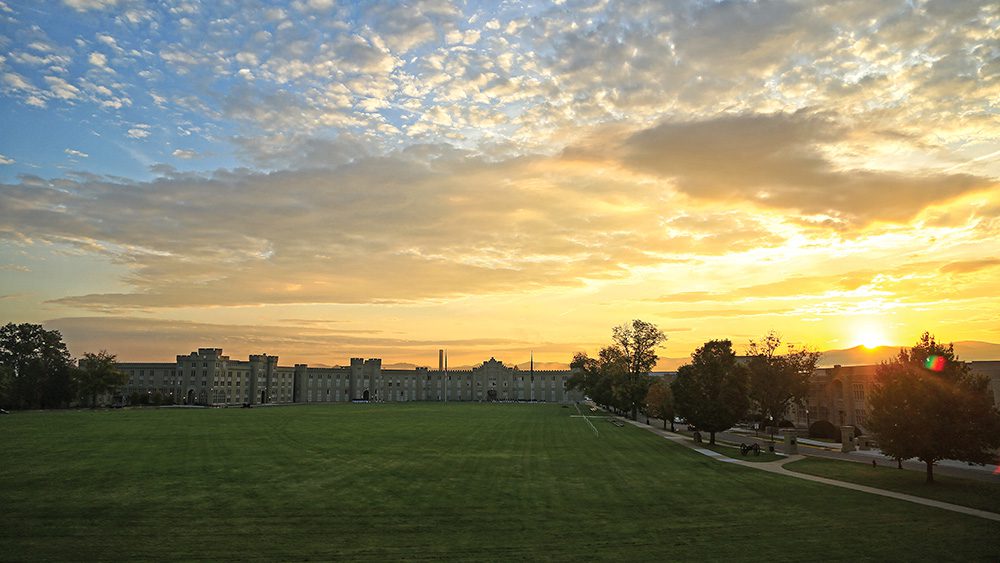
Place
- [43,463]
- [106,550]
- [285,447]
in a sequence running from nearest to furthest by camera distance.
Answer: [106,550] < [43,463] < [285,447]

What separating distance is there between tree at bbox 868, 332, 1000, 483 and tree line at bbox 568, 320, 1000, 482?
0.04 metres

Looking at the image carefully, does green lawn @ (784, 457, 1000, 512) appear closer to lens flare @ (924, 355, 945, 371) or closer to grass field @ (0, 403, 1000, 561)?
grass field @ (0, 403, 1000, 561)

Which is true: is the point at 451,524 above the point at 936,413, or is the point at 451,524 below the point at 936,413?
below

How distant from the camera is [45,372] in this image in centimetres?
12450

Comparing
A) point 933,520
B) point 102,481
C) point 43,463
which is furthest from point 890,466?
point 43,463

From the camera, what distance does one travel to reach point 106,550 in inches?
698

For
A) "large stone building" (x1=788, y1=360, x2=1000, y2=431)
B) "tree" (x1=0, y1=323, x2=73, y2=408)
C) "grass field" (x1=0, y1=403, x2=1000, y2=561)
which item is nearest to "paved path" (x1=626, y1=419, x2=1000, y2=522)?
"grass field" (x1=0, y1=403, x2=1000, y2=561)

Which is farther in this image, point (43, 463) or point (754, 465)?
point (754, 465)

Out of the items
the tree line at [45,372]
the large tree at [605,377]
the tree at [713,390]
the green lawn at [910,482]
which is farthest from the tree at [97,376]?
the green lawn at [910,482]

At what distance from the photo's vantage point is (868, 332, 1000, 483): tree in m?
30.4

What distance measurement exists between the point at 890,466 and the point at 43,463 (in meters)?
47.6

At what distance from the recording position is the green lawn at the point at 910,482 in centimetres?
2664

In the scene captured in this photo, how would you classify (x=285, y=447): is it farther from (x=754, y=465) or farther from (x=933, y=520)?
(x=933, y=520)

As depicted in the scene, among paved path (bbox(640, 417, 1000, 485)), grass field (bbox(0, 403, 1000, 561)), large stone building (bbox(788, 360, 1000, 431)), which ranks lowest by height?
paved path (bbox(640, 417, 1000, 485))
